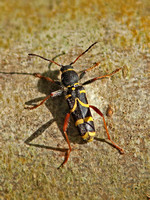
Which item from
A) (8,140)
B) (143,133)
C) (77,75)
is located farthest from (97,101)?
(8,140)

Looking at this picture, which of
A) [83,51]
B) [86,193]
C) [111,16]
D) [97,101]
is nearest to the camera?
[86,193]

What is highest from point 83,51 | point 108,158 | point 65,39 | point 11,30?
point 11,30

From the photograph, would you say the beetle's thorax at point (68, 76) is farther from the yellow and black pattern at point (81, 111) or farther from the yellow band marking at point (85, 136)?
the yellow band marking at point (85, 136)

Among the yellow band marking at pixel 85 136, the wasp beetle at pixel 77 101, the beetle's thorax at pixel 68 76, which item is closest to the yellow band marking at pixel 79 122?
the wasp beetle at pixel 77 101

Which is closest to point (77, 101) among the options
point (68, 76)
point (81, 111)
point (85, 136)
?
point (81, 111)

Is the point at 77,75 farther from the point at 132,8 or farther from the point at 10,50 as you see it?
the point at 132,8

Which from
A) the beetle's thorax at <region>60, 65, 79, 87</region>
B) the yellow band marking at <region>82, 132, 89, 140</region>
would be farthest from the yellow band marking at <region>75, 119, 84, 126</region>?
the beetle's thorax at <region>60, 65, 79, 87</region>

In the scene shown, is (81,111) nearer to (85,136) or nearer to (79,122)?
(79,122)

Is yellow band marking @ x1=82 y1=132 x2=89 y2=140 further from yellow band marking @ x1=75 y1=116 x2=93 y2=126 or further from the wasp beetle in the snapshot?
yellow band marking @ x1=75 y1=116 x2=93 y2=126

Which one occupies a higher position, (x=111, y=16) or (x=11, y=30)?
(x=11, y=30)
